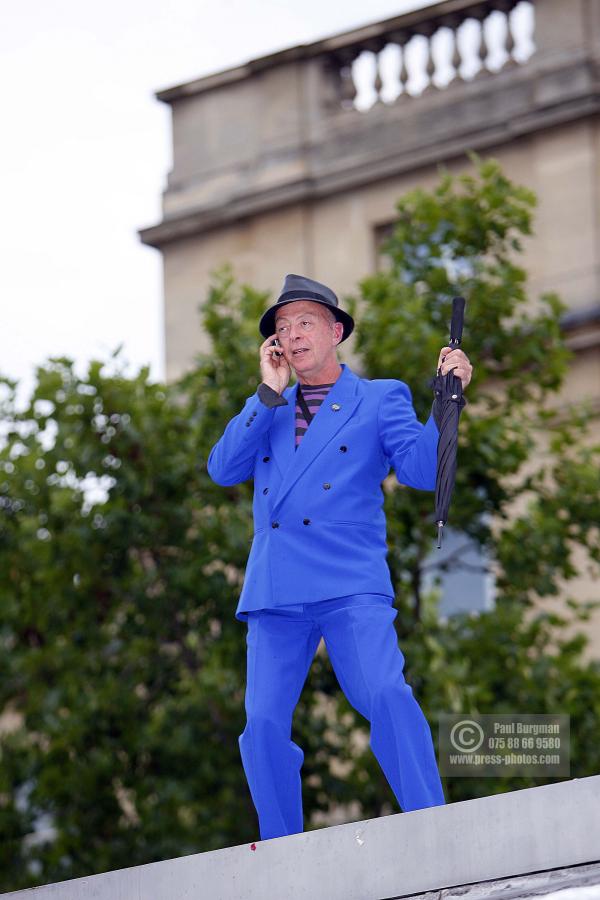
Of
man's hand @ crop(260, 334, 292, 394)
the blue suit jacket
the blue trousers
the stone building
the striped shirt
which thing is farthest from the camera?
the stone building

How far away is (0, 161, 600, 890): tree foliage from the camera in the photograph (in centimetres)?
1234

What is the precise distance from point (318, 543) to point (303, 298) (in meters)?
0.96

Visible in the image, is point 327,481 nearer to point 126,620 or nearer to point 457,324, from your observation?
point 457,324

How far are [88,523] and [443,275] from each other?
123 inches

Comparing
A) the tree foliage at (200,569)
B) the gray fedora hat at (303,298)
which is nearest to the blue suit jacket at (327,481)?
the gray fedora hat at (303,298)

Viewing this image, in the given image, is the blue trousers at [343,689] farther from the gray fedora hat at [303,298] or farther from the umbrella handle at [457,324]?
the gray fedora hat at [303,298]

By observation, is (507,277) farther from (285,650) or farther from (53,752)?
(285,650)

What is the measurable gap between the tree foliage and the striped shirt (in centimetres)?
521

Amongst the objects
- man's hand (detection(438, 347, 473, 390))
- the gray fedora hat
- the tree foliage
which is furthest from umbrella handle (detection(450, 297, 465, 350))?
the tree foliage

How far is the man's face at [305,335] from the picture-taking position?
22.2 ft

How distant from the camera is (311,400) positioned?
689 cm

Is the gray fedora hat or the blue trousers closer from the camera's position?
the blue trousers

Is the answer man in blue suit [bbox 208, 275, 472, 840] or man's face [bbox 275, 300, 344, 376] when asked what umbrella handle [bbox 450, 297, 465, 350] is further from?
man's face [bbox 275, 300, 344, 376]

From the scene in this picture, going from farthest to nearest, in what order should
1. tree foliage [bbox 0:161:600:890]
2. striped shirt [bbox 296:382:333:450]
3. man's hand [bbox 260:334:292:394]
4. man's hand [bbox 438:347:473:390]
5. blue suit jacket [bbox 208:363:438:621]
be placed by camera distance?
tree foliage [bbox 0:161:600:890] < striped shirt [bbox 296:382:333:450] < man's hand [bbox 260:334:292:394] < blue suit jacket [bbox 208:363:438:621] < man's hand [bbox 438:347:473:390]
